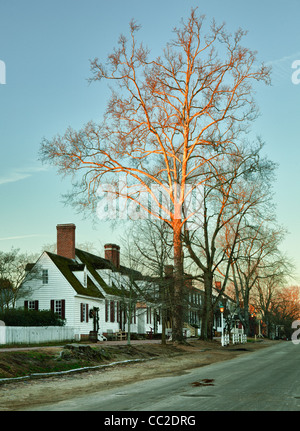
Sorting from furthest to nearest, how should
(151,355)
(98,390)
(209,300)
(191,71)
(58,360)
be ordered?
(209,300) → (191,71) → (151,355) → (58,360) → (98,390)

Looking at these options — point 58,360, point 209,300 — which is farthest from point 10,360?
point 209,300

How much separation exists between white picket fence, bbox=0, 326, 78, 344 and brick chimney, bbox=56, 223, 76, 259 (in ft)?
29.8

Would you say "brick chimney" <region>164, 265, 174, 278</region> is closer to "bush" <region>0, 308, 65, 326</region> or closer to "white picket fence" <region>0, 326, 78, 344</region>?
"white picket fence" <region>0, 326, 78, 344</region>

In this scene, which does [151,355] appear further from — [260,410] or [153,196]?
[260,410]

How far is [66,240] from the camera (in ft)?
141

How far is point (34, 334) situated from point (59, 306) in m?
9.32

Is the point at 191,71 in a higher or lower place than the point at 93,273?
higher

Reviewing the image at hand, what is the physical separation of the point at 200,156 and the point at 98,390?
21.2 metres

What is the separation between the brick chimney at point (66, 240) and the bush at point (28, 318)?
831 cm

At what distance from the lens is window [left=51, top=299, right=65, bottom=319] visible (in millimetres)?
37812

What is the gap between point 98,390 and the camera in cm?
1225

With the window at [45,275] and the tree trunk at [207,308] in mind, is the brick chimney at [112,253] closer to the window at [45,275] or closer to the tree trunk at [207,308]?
the window at [45,275]

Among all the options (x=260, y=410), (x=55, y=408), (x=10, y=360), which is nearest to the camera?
(x=260, y=410)

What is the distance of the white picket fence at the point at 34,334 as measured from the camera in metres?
26.0
